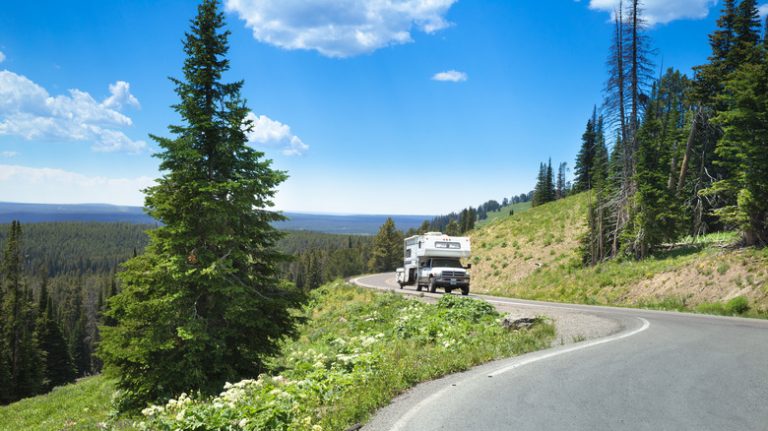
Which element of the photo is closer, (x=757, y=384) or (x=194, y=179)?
(x=757, y=384)

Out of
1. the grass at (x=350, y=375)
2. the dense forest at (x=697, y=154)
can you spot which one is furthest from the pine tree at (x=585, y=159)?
the grass at (x=350, y=375)

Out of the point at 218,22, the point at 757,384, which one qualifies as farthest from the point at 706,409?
the point at 218,22

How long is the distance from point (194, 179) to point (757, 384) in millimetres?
11877

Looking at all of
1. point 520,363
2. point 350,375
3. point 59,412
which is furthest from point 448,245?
point 350,375

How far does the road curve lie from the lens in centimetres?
541

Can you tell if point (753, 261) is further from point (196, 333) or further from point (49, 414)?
point (49, 414)

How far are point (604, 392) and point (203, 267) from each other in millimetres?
8849

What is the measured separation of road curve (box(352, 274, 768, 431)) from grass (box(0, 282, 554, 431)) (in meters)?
0.48

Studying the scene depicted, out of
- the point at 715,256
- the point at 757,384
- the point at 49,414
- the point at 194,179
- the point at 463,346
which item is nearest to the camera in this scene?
the point at 757,384

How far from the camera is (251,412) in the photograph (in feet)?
20.2

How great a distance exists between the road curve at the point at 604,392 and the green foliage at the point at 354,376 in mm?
457

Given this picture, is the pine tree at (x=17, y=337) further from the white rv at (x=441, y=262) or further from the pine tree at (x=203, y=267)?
the pine tree at (x=203, y=267)

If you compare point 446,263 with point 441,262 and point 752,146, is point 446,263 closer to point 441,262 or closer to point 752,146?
point 441,262

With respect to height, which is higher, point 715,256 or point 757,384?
point 715,256
